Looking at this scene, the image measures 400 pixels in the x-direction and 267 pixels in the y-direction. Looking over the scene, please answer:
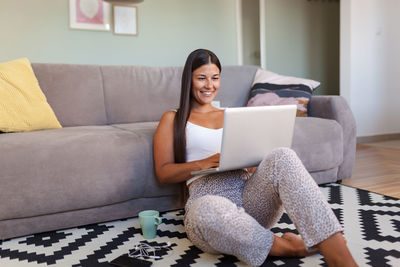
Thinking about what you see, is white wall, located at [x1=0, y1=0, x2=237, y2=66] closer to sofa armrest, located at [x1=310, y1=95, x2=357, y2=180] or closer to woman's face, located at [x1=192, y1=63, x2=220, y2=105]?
sofa armrest, located at [x1=310, y1=95, x2=357, y2=180]

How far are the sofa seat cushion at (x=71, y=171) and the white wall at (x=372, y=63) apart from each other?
3.24 metres

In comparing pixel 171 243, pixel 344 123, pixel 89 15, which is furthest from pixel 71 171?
pixel 89 15

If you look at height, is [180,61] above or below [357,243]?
above

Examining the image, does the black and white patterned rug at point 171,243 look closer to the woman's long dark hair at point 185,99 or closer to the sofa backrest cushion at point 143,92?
the woman's long dark hair at point 185,99

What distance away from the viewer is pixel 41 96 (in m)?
2.35

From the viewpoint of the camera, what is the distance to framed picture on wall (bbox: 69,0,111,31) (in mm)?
4527

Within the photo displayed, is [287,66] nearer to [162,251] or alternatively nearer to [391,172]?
[391,172]

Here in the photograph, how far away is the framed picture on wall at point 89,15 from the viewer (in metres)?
4.53

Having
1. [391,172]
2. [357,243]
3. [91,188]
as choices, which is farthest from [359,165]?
[91,188]

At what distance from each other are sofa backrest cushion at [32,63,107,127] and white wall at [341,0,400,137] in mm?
2979

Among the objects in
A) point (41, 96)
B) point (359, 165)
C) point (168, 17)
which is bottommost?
point (359, 165)

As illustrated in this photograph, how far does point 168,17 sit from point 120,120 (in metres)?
2.71

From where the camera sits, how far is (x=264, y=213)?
149 cm

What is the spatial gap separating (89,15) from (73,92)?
2.33 m
